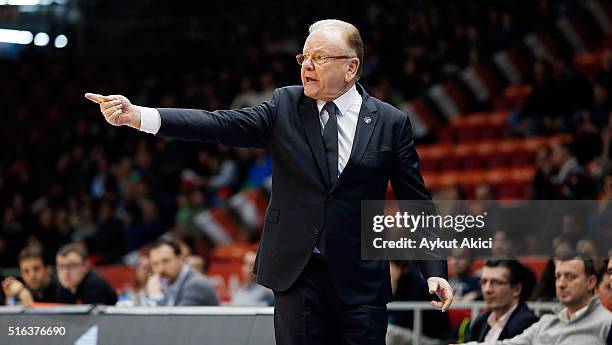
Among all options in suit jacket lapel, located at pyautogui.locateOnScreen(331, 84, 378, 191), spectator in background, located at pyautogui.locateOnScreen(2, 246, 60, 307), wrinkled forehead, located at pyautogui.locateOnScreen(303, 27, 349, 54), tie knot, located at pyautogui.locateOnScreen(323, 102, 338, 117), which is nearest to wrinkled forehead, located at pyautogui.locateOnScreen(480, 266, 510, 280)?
suit jacket lapel, located at pyautogui.locateOnScreen(331, 84, 378, 191)

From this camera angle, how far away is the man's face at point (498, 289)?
5.78 m

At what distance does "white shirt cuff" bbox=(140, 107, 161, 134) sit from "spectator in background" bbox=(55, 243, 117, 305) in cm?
356

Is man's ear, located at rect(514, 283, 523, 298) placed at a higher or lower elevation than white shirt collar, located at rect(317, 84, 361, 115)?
lower

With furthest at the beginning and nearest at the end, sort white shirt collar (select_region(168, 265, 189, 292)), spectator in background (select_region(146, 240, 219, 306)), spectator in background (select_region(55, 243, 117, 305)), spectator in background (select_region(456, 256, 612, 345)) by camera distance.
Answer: white shirt collar (select_region(168, 265, 189, 292)) → spectator in background (select_region(146, 240, 219, 306)) → spectator in background (select_region(55, 243, 117, 305)) → spectator in background (select_region(456, 256, 612, 345))

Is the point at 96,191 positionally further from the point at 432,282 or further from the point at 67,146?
the point at 432,282

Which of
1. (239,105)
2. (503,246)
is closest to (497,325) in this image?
(503,246)

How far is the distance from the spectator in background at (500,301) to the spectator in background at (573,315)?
0.21 metres

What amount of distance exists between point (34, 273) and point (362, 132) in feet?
15.1

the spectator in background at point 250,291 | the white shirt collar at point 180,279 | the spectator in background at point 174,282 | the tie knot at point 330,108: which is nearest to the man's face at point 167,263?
the spectator in background at point 174,282

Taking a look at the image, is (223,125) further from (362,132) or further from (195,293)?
(195,293)

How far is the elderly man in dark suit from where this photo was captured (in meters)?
3.56

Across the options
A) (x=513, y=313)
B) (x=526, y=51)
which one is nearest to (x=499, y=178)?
(x=526, y=51)

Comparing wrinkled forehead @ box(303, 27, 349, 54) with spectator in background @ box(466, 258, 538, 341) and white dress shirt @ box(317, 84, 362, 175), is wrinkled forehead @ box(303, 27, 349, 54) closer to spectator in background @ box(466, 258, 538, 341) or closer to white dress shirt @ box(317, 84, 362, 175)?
white dress shirt @ box(317, 84, 362, 175)

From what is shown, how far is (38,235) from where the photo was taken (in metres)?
14.0
